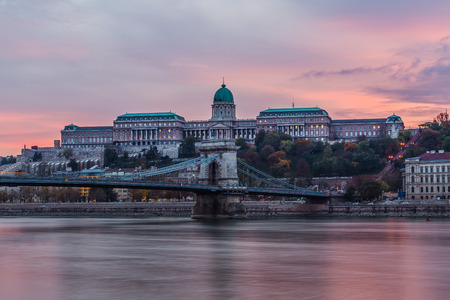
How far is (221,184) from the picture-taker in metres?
55.1

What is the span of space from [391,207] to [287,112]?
89.0 metres

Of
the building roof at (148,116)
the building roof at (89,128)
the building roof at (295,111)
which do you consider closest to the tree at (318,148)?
the building roof at (295,111)

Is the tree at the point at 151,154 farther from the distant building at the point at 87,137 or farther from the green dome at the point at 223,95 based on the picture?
the distant building at the point at 87,137

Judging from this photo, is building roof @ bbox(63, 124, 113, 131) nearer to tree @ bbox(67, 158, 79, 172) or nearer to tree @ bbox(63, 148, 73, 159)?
tree @ bbox(63, 148, 73, 159)

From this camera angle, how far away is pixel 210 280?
58.2 feet

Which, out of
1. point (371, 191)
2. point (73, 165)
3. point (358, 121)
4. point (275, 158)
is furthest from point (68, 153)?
point (371, 191)

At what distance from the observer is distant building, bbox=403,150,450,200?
238 feet

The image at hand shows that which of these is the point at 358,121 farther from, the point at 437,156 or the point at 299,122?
the point at 437,156

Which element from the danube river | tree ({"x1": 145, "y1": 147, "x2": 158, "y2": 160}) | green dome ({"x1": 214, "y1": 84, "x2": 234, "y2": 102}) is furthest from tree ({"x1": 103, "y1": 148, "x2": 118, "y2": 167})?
the danube river

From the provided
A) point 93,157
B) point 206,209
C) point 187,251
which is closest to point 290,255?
point 187,251

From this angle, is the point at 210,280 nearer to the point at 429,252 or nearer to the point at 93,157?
the point at 429,252

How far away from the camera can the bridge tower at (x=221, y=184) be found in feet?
176

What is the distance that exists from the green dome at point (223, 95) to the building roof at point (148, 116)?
29.1 metres

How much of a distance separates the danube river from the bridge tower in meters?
21.3
